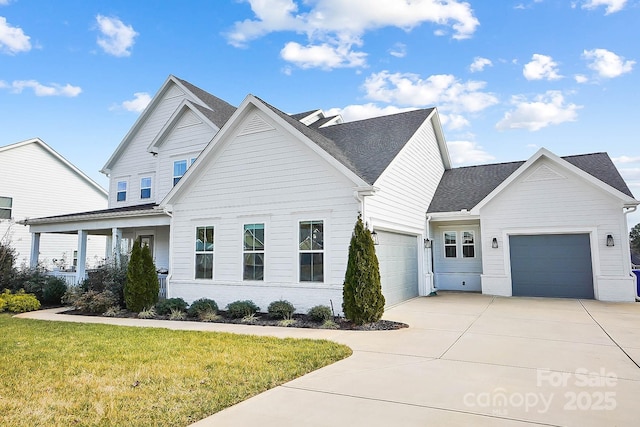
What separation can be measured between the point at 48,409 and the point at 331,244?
7.32m

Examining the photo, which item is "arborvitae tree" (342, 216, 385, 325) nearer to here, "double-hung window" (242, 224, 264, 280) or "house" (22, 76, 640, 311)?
"house" (22, 76, 640, 311)

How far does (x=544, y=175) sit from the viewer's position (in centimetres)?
1395

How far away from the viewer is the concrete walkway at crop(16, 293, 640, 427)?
13.3 feet

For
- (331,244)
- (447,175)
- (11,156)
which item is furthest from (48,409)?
(11,156)

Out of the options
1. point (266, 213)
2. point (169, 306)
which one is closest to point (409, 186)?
point (266, 213)

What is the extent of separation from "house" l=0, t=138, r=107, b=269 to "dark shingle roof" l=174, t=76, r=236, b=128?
11721mm

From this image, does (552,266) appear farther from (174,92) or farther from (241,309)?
(174,92)

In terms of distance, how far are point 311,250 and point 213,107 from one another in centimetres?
1012

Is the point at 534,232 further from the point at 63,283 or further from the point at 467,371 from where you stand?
the point at 63,283

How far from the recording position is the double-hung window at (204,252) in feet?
42.0

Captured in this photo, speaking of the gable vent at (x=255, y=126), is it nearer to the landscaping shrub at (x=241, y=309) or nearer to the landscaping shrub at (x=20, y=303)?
the landscaping shrub at (x=241, y=309)

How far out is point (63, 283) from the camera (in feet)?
50.5

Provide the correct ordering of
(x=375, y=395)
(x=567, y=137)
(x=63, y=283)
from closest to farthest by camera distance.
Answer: (x=375, y=395), (x=63, y=283), (x=567, y=137)

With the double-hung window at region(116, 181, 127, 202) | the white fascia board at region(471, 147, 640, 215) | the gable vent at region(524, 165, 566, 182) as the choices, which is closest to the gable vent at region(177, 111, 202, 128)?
the double-hung window at region(116, 181, 127, 202)
